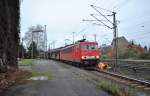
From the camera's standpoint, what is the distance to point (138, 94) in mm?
15812

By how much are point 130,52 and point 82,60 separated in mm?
40295

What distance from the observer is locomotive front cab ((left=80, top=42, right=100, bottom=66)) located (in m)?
41.0

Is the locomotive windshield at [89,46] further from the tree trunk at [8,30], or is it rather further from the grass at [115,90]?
the grass at [115,90]

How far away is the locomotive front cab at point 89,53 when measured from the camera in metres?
41.0

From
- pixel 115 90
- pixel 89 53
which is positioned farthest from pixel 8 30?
pixel 89 53

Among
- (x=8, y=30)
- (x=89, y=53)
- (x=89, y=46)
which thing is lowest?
(x=89, y=53)

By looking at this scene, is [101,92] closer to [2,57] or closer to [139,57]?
[2,57]

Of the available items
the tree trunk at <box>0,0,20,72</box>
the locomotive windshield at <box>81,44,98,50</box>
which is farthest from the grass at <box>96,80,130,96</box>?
the locomotive windshield at <box>81,44,98,50</box>

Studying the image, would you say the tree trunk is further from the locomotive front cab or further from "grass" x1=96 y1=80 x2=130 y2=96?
the locomotive front cab

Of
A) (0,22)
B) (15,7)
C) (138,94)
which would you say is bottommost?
(138,94)

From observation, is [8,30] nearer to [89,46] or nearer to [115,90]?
[115,90]

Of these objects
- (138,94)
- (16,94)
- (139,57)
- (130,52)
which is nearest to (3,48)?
(16,94)

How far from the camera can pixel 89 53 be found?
1639 inches

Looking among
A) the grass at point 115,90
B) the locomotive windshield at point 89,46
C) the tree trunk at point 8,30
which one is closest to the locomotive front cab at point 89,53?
the locomotive windshield at point 89,46
